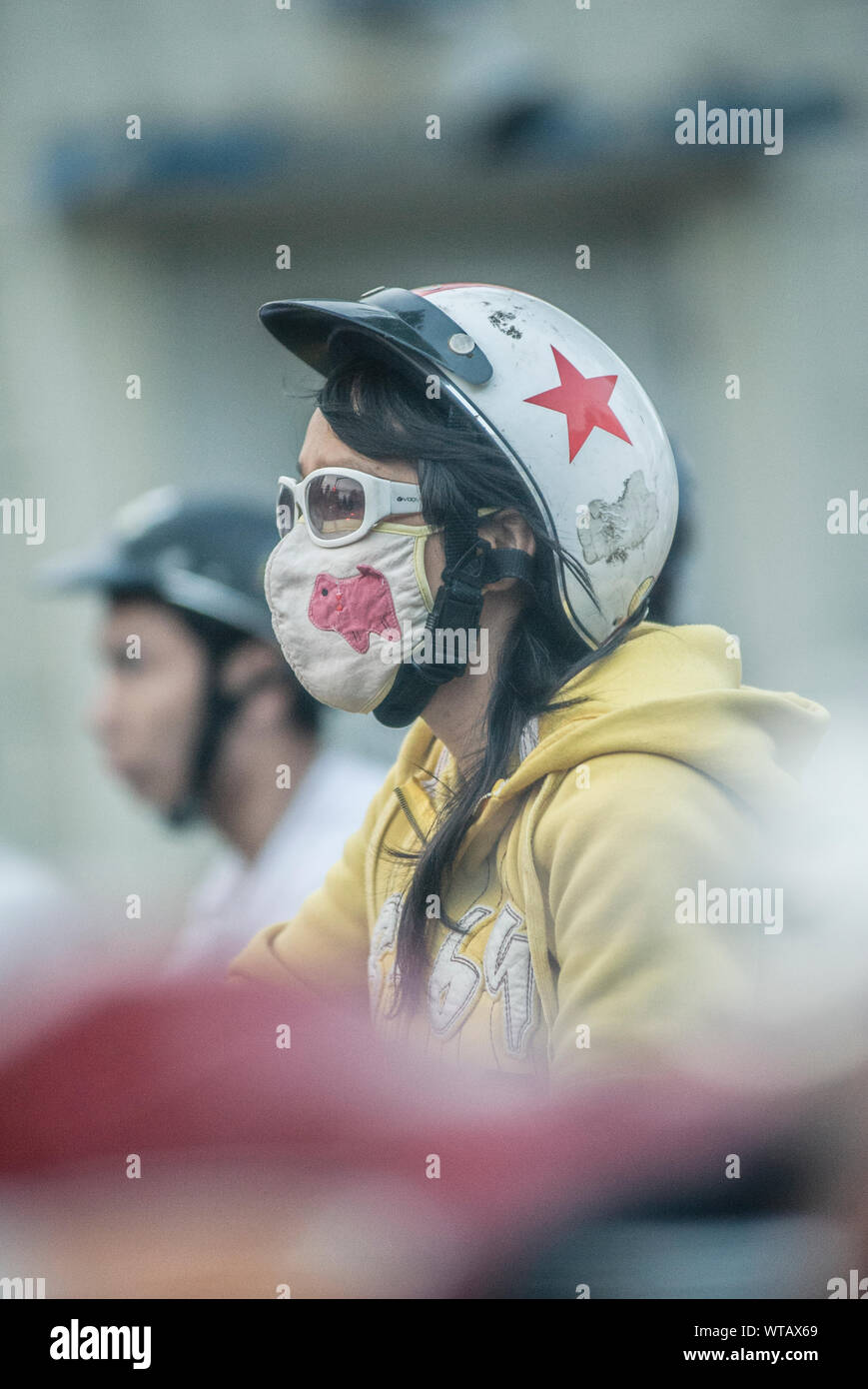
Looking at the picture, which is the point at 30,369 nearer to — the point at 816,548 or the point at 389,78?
the point at 389,78

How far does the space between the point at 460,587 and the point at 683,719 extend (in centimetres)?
28

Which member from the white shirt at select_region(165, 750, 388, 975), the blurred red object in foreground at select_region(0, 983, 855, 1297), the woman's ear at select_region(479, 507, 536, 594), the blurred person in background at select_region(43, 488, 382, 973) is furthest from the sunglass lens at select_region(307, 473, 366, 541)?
the blurred person in background at select_region(43, 488, 382, 973)

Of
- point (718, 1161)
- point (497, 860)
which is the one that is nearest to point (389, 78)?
point (497, 860)

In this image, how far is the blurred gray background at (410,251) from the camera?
9.55ft

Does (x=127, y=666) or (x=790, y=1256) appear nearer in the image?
(x=790, y=1256)

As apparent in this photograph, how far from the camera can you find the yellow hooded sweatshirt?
1203 mm

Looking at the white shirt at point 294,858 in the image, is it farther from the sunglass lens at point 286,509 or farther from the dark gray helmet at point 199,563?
the sunglass lens at point 286,509

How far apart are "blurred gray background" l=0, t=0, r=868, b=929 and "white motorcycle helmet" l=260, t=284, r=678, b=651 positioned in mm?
185

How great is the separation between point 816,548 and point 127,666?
1651 millimetres

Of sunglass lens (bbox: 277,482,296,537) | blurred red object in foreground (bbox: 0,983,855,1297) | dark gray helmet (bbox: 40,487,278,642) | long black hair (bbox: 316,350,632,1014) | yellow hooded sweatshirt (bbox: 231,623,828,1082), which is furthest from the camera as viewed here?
dark gray helmet (bbox: 40,487,278,642)

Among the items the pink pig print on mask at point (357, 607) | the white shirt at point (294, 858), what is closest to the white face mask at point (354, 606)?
the pink pig print on mask at point (357, 607)

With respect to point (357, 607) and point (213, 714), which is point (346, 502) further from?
point (213, 714)

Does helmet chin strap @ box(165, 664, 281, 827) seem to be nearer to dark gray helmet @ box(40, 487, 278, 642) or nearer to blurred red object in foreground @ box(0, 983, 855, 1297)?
dark gray helmet @ box(40, 487, 278, 642)

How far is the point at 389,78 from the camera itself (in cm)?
404
